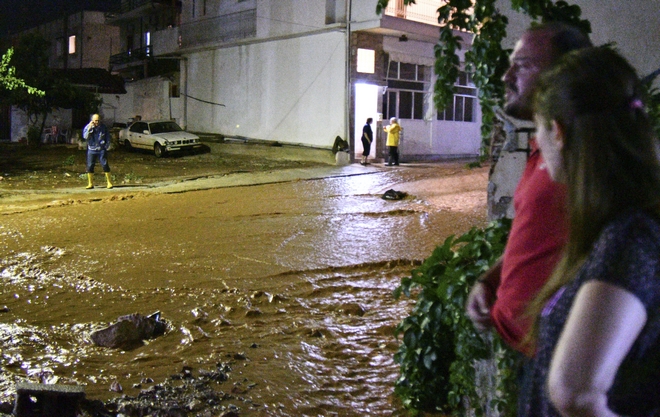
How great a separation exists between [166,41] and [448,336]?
28695 millimetres

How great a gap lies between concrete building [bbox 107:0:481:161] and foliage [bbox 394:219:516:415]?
17113 mm

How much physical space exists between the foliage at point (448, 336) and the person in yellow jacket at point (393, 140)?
16.2m

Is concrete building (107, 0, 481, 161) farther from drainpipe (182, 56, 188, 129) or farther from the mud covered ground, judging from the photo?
A: the mud covered ground

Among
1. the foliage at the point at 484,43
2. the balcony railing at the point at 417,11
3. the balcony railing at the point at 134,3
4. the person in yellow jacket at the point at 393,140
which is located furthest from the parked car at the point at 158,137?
the foliage at the point at 484,43

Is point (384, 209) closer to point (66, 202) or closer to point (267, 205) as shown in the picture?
point (267, 205)

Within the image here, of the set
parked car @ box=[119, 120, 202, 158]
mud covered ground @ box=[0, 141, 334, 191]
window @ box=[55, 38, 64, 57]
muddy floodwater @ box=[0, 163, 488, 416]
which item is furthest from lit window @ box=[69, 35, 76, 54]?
muddy floodwater @ box=[0, 163, 488, 416]

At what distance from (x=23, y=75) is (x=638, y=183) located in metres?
29.7

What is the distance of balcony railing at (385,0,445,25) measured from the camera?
68.8ft

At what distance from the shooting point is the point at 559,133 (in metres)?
1.61

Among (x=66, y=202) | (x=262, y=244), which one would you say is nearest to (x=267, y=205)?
(x=262, y=244)

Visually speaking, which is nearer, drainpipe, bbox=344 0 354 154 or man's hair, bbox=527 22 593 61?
man's hair, bbox=527 22 593 61

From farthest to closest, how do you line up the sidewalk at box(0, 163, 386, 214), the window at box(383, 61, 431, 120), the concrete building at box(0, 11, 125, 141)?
the concrete building at box(0, 11, 125, 141), the window at box(383, 61, 431, 120), the sidewalk at box(0, 163, 386, 214)

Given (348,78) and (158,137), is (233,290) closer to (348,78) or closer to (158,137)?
(348,78)

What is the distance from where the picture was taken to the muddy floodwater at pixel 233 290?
456 centimetres
